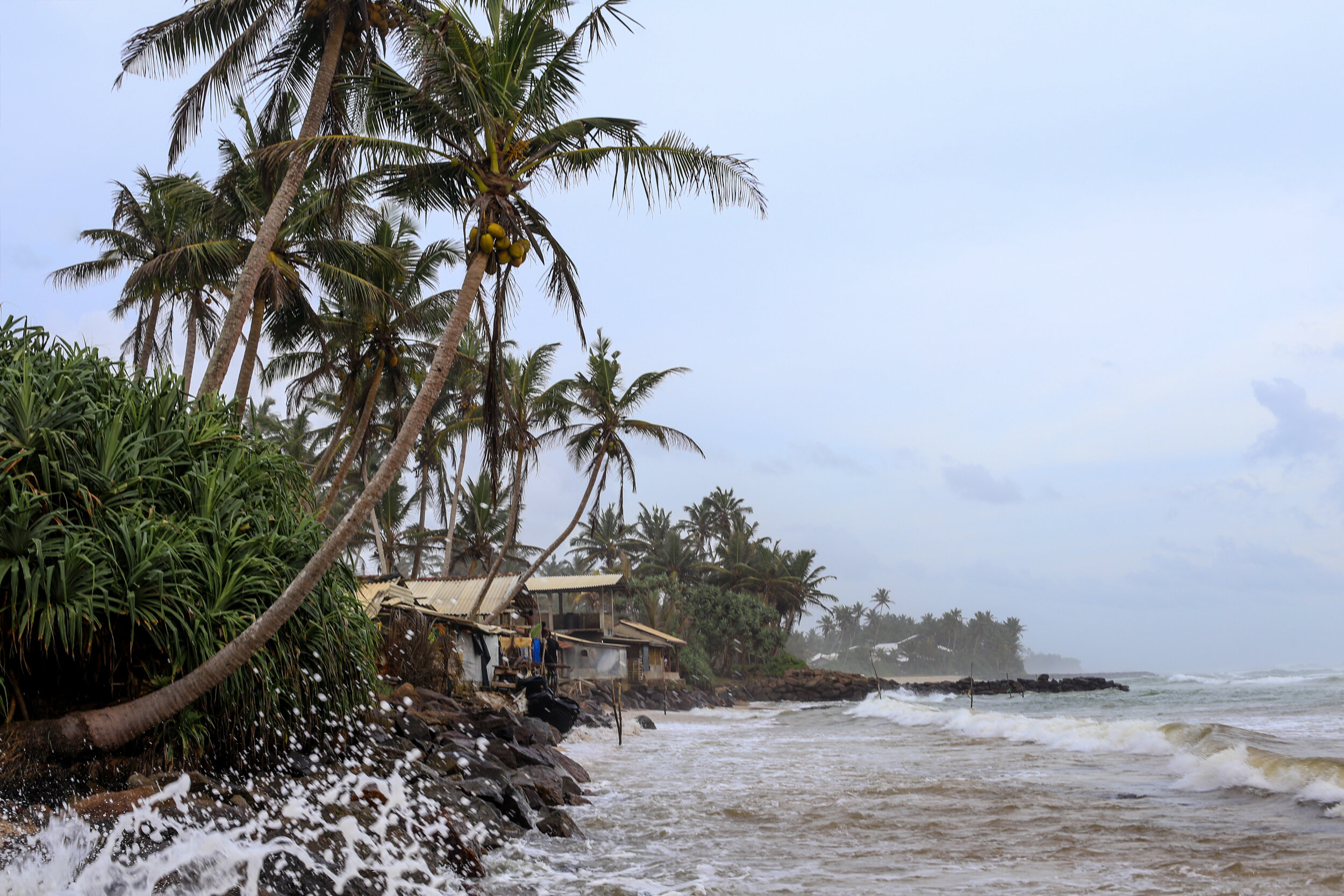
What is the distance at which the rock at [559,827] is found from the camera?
8297 mm

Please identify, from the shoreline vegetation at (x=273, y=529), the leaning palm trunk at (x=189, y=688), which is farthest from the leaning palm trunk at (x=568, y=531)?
the leaning palm trunk at (x=189, y=688)

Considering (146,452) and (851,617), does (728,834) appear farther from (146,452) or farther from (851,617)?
(851,617)

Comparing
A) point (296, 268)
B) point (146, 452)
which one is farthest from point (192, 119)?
point (146, 452)

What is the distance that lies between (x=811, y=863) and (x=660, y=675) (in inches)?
1494

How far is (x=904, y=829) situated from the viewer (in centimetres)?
883

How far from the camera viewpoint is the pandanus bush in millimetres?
5402

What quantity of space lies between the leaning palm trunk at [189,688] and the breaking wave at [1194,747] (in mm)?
10011

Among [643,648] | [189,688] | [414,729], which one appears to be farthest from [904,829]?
[643,648]

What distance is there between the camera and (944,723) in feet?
88.1

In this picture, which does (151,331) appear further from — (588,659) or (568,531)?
(588,659)

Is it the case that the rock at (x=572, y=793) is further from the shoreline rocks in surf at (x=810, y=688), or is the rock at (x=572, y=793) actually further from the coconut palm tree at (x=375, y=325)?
the shoreline rocks in surf at (x=810, y=688)

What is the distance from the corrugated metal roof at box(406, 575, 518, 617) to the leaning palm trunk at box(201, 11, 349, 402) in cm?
1476

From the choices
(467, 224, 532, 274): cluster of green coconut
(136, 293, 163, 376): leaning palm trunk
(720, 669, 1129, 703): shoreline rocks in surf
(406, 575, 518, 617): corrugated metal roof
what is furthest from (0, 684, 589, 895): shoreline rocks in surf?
(720, 669, 1129, 703): shoreline rocks in surf

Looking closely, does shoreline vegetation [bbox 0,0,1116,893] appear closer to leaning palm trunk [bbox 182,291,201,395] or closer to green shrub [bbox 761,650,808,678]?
leaning palm trunk [bbox 182,291,201,395]
